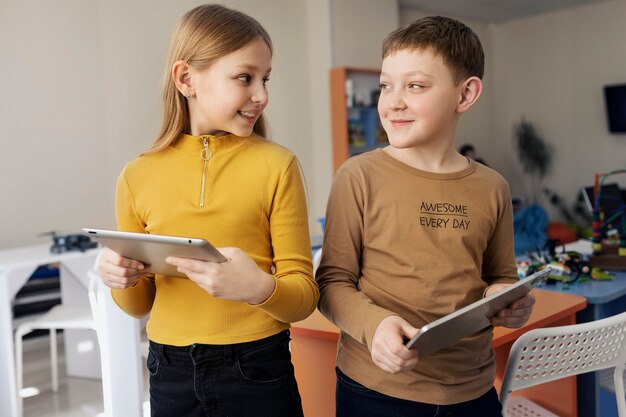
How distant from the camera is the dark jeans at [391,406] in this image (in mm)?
1073

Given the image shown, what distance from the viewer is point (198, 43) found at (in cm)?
106

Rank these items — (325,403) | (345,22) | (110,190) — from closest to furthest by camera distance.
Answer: (325,403)
(110,190)
(345,22)

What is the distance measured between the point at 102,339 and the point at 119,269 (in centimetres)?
199

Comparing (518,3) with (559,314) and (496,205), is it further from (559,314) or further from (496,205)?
(496,205)

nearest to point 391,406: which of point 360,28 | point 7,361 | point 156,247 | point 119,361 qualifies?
point 156,247

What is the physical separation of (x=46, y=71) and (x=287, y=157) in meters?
4.34

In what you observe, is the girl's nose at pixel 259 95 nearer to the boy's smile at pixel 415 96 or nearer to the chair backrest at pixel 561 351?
the boy's smile at pixel 415 96

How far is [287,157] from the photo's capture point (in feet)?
3.57

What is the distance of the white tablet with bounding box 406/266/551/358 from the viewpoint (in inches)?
32.6

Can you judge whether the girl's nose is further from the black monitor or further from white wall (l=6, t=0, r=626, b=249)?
the black monitor

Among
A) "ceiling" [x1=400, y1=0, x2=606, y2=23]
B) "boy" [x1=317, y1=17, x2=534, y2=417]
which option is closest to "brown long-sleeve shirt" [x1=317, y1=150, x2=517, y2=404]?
"boy" [x1=317, y1=17, x2=534, y2=417]

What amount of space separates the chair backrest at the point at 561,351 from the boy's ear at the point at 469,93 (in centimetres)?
58

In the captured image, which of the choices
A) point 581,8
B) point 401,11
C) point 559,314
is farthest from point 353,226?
point 581,8

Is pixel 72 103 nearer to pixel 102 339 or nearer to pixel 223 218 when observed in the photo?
pixel 102 339
